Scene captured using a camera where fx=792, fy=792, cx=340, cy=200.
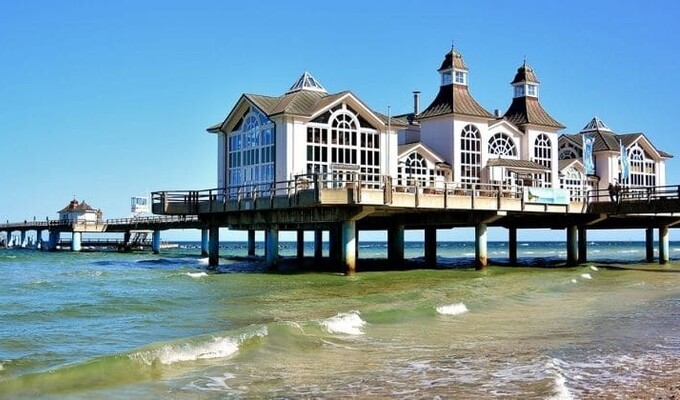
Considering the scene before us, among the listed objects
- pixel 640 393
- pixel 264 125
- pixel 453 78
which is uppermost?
pixel 453 78

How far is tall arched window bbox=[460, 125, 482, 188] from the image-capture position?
4056 centimetres

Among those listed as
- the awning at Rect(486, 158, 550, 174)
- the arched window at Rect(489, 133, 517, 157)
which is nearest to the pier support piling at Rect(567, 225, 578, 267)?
the awning at Rect(486, 158, 550, 174)

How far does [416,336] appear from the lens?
1534cm

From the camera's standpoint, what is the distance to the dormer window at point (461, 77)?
42.1m

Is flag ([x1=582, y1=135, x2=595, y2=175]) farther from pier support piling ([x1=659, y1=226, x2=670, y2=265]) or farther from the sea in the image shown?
the sea

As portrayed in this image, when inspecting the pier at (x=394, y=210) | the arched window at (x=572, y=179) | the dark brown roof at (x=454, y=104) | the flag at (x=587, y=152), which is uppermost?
the dark brown roof at (x=454, y=104)

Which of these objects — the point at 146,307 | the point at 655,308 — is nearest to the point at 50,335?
the point at 146,307

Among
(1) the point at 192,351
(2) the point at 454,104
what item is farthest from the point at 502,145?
(1) the point at 192,351

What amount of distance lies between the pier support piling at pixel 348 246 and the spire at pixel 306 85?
9.07 m

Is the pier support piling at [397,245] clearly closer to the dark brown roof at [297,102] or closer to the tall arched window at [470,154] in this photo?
the tall arched window at [470,154]

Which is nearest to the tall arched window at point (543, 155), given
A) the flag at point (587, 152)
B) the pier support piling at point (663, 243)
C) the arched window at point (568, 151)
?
the flag at point (587, 152)

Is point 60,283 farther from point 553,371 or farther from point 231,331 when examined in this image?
point 553,371

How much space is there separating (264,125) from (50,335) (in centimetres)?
2281

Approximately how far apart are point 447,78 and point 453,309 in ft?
80.1
